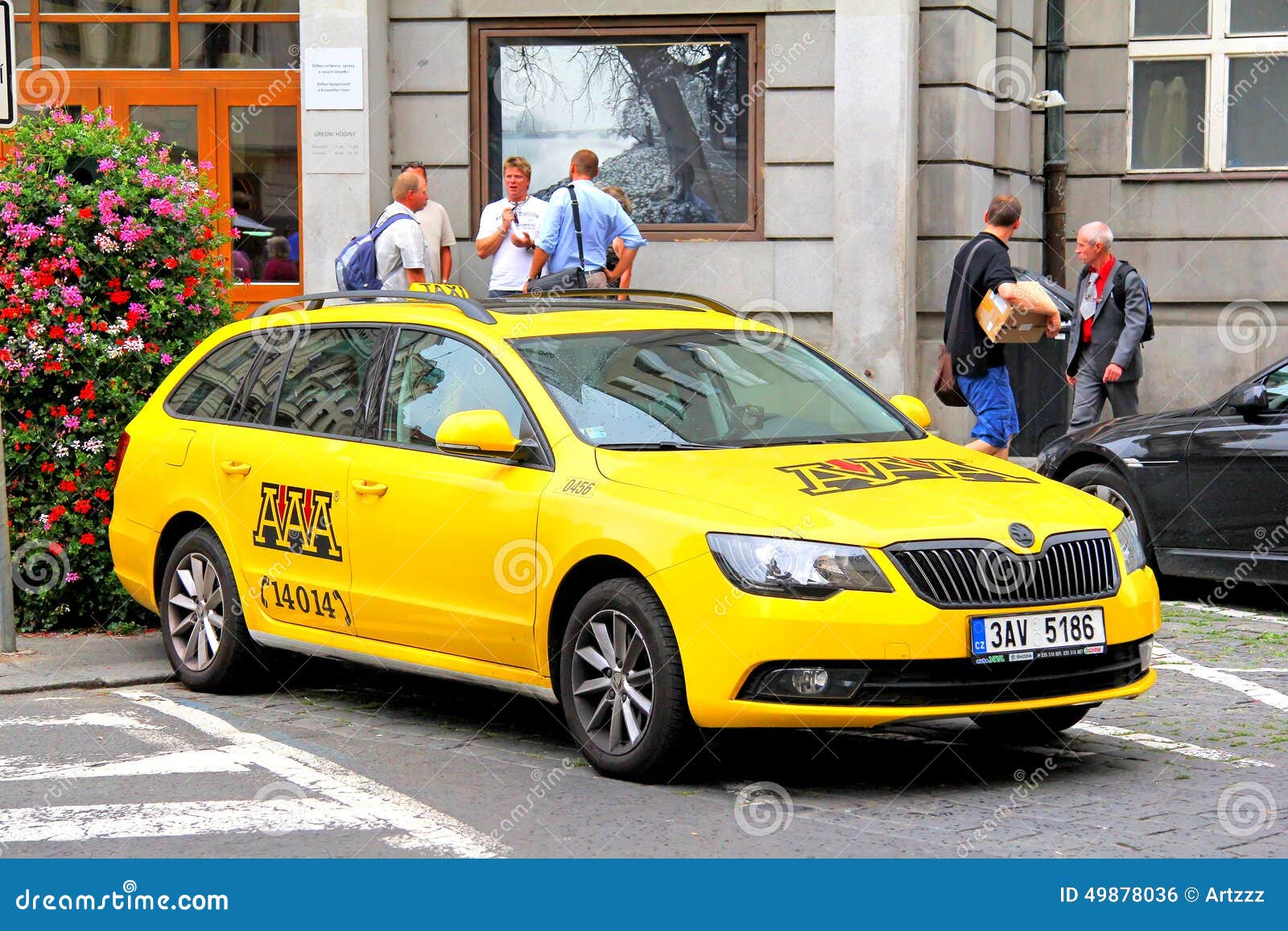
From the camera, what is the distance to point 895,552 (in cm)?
573

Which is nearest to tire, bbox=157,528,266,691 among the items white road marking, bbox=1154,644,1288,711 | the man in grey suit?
white road marking, bbox=1154,644,1288,711

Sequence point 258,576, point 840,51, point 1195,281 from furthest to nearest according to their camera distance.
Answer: point 1195,281 < point 840,51 < point 258,576

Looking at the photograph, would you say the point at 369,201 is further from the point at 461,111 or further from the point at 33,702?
the point at 33,702

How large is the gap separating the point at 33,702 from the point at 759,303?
8740 mm

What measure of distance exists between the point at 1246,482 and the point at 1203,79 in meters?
10.2

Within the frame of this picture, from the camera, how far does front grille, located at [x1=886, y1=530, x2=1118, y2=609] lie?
18.9 feet

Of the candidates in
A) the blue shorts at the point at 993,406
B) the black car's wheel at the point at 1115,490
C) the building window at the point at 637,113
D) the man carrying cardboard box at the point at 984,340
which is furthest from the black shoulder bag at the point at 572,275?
the black car's wheel at the point at 1115,490

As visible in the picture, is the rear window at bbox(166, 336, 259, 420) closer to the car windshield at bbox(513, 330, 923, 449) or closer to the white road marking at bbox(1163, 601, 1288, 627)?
the car windshield at bbox(513, 330, 923, 449)

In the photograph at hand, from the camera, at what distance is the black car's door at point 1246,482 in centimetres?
951

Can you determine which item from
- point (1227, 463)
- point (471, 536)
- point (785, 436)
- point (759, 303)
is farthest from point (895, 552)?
point (759, 303)

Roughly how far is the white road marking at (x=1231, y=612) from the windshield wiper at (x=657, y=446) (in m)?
4.30

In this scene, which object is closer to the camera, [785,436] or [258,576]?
[785,436]

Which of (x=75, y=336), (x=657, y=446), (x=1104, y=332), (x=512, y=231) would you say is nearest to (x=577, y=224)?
(x=512, y=231)

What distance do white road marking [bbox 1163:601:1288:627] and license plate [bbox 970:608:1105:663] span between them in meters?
3.86
